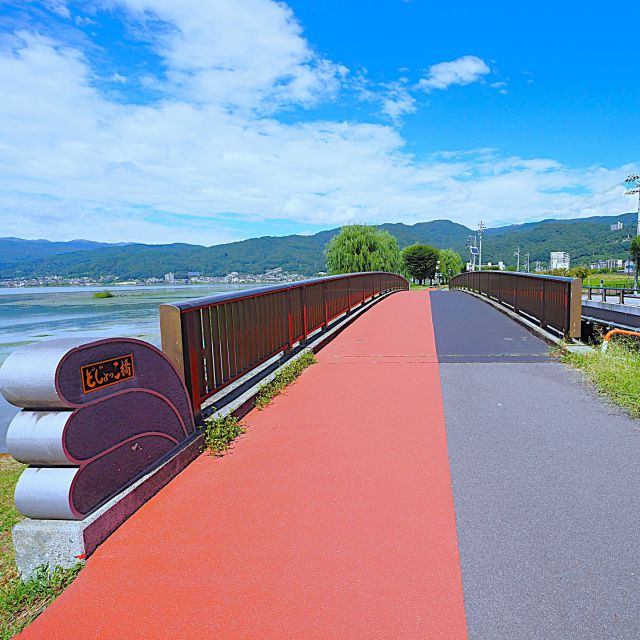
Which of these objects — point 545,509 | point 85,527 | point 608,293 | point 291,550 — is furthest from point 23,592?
point 608,293

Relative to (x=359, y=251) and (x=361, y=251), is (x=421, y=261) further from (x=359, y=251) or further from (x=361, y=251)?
(x=361, y=251)

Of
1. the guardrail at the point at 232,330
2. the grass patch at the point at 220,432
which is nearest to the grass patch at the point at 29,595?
the grass patch at the point at 220,432

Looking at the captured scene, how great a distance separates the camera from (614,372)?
521 cm

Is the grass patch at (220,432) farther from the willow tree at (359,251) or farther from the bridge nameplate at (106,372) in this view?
the willow tree at (359,251)

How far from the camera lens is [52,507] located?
2365 millimetres

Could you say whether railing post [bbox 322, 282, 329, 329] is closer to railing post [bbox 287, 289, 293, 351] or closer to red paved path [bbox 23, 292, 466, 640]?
railing post [bbox 287, 289, 293, 351]

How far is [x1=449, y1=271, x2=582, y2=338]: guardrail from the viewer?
7180 mm

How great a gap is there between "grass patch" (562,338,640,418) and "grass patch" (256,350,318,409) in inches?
127

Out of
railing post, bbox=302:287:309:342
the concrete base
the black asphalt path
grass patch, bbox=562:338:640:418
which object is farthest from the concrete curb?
railing post, bbox=302:287:309:342

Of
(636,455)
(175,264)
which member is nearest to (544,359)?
(636,455)

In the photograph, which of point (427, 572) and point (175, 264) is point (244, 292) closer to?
point (427, 572)

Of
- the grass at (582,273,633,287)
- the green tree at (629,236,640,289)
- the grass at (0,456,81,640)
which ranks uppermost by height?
the green tree at (629,236,640,289)

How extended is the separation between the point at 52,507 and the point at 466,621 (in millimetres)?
1890

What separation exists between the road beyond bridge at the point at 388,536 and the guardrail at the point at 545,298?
299 centimetres
